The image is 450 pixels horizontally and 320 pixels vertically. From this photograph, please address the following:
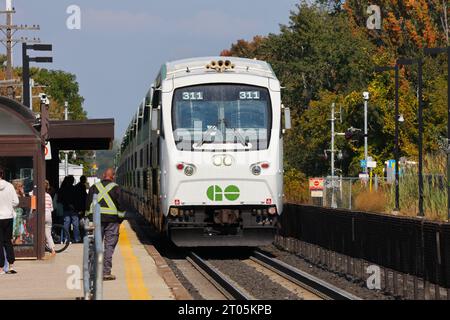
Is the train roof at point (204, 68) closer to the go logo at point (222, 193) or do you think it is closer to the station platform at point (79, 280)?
the go logo at point (222, 193)

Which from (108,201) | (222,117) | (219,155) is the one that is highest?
Result: (222,117)

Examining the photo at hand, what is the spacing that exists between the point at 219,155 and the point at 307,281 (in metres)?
5.03

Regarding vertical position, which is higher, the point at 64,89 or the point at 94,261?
the point at 64,89

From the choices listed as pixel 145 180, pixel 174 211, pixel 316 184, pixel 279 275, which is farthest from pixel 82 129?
pixel 316 184

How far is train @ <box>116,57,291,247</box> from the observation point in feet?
75.3

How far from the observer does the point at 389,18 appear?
9681cm

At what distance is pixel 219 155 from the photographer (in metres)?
23.0

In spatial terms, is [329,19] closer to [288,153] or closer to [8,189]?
[288,153]

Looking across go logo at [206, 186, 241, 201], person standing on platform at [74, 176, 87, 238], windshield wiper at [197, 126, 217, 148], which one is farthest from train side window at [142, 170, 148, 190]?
go logo at [206, 186, 241, 201]

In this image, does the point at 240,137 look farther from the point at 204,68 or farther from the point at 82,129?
the point at 82,129

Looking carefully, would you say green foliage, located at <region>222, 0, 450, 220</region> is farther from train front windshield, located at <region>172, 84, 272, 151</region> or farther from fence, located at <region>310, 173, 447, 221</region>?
train front windshield, located at <region>172, 84, 272, 151</region>
